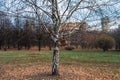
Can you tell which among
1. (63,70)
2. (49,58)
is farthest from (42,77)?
(49,58)

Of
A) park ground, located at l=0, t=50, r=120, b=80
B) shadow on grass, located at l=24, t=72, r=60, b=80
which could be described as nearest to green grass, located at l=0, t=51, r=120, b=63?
park ground, located at l=0, t=50, r=120, b=80

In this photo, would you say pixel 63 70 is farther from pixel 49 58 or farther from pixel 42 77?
pixel 49 58

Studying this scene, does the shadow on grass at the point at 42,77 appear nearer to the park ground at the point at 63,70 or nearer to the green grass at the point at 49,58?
the park ground at the point at 63,70

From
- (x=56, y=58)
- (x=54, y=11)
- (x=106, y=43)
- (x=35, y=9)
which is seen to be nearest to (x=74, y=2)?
(x=54, y=11)

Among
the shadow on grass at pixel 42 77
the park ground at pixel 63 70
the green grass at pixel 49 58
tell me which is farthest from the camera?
the green grass at pixel 49 58

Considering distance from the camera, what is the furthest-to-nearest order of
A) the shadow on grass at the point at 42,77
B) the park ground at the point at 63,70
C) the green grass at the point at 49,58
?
the green grass at the point at 49,58 → the park ground at the point at 63,70 → the shadow on grass at the point at 42,77

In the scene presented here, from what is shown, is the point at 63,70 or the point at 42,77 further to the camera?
the point at 63,70

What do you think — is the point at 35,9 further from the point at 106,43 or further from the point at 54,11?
the point at 106,43

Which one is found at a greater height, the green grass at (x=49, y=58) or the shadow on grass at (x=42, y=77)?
the green grass at (x=49, y=58)

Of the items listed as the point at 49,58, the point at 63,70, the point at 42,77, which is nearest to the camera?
the point at 42,77

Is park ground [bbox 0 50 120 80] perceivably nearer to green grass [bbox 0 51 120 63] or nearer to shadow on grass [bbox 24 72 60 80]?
shadow on grass [bbox 24 72 60 80]

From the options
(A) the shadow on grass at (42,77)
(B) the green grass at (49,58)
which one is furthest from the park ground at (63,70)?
(B) the green grass at (49,58)

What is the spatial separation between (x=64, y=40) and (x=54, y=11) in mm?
1739

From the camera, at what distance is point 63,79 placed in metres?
13.3
